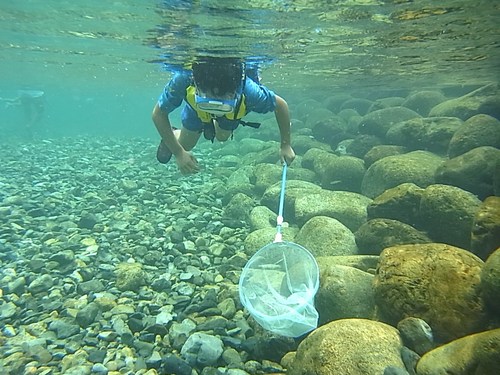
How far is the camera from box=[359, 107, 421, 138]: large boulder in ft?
50.0

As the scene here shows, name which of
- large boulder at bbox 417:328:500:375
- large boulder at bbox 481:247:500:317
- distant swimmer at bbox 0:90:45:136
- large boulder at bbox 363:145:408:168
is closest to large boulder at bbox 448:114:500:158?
large boulder at bbox 363:145:408:168

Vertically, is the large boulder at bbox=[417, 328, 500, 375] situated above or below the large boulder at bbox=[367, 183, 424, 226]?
above

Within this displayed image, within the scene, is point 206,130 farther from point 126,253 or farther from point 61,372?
point 61,372

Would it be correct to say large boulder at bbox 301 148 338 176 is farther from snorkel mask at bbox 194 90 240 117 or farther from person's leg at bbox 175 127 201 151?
snorkel mask at bbox 194 90 240 117

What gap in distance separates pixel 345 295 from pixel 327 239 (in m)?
2.23

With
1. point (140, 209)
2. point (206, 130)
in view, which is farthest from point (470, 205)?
point (140, 209)

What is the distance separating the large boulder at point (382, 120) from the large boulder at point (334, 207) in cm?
736

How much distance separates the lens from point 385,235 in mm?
6102

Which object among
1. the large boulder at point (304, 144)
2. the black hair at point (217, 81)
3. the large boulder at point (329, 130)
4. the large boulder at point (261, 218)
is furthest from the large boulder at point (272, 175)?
the black hair at point (217, 81)

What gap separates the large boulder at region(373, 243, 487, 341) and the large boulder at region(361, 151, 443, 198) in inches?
191

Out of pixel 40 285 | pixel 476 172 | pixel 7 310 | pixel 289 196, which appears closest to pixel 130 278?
pixel 40 285

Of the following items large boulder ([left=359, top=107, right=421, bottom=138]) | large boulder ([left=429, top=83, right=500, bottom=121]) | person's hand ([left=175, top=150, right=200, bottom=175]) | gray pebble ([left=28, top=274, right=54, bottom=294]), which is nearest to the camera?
person's hand ([left=175, top=150, right=200, bottom=175])

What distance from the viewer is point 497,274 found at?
343 cm

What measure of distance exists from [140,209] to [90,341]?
6.25m
